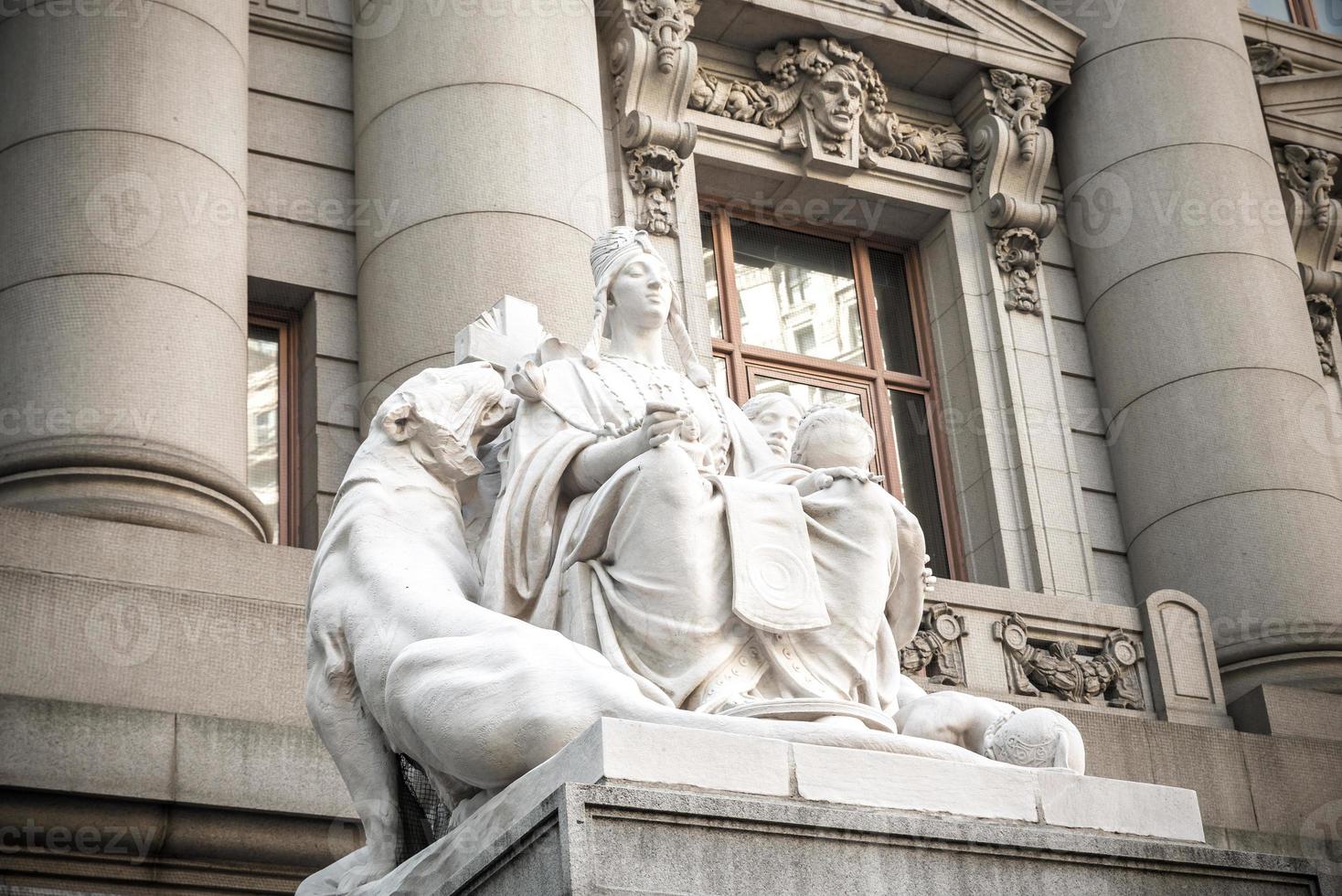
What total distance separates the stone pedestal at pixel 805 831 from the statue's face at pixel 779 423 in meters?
2.32

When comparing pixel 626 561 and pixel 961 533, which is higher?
pixel 961 533

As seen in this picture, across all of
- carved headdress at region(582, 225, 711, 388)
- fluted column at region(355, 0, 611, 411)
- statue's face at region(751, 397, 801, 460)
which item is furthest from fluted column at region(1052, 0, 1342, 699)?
carved headdress at region(582, 225, 711, 388)

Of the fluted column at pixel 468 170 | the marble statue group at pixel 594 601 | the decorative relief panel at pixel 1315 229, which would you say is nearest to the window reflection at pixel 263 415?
the fluted column at pixel 468 170

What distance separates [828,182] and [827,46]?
108cm

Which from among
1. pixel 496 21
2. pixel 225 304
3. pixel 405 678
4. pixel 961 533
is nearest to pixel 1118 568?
pixel 961 533

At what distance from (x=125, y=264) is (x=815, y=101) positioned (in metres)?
6.33

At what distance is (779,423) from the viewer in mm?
8586

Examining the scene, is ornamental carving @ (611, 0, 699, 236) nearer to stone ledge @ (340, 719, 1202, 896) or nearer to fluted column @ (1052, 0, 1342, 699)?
fluted column @ (1052, 0, 1342, 699)

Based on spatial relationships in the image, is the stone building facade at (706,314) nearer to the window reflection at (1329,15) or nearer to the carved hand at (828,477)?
the window reflection at (1329,15)

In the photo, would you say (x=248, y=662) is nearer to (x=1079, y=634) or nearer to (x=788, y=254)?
(x=1079, y=634)

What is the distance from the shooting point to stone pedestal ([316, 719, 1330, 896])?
223 inches

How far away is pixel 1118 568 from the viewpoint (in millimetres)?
15430

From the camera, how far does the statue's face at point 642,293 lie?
8.50 m

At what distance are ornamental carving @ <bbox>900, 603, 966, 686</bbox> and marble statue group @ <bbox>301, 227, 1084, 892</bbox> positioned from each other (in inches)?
186
